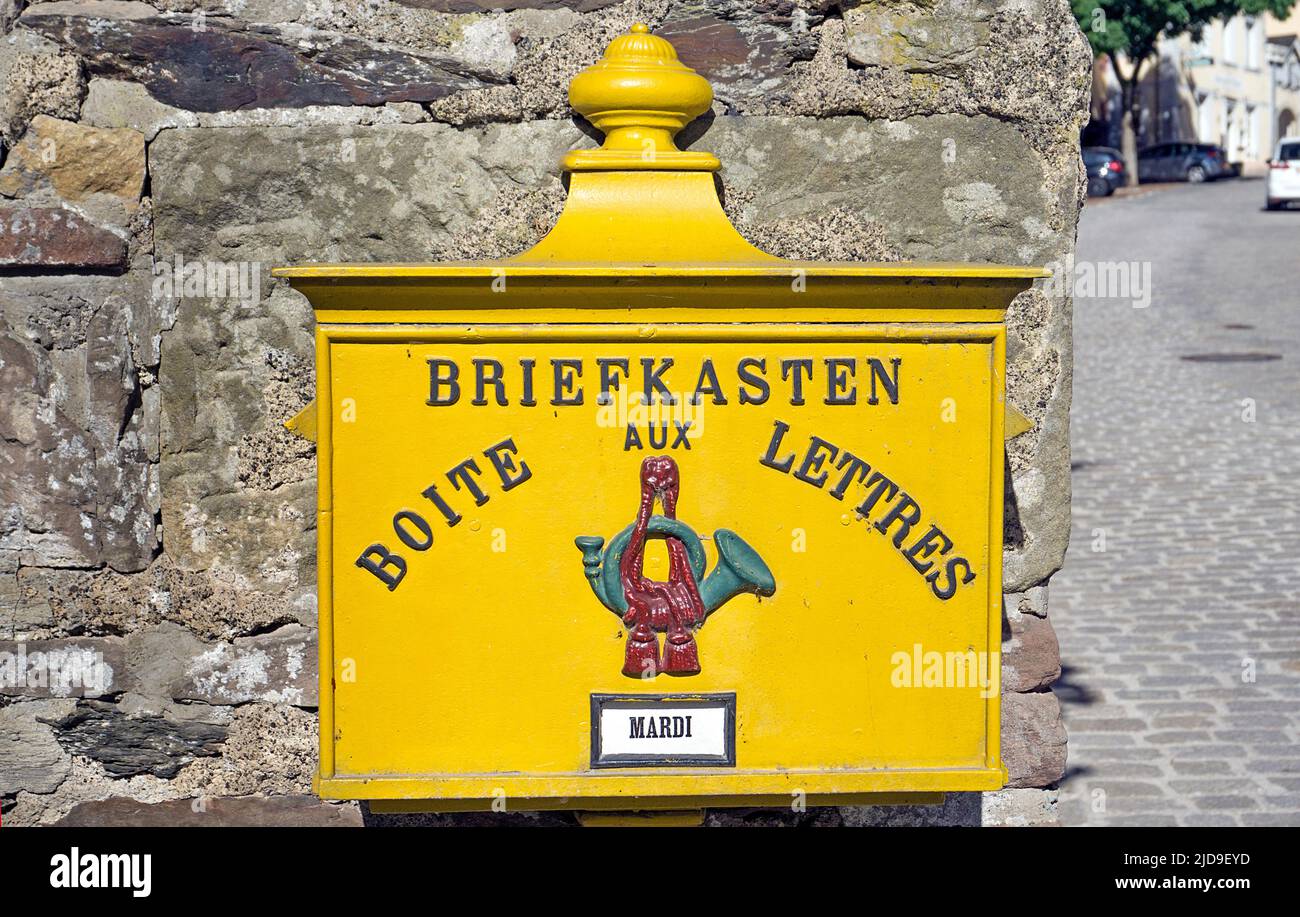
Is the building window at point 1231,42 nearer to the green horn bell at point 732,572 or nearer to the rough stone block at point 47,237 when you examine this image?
the rough stone block at point 47,237

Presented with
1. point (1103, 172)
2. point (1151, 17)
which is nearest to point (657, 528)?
point (1103, 172)

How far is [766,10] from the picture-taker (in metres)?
2.82

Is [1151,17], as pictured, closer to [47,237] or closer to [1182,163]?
[1182,163]

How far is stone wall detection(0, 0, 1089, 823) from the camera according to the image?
2.79m

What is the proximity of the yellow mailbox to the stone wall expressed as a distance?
71 cm

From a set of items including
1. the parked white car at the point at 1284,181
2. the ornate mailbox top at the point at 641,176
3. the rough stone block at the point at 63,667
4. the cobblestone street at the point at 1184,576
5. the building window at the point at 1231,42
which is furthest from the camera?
the building window at the point at 1231,42

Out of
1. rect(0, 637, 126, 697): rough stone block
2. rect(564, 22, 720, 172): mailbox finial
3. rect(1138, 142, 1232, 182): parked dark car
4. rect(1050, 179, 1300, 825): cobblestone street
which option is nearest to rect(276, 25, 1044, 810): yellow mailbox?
rect(564, 22, 720, 172): mailbox finial

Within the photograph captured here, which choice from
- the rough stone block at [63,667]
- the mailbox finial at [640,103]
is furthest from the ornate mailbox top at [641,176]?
the rough stone block at [63,667]

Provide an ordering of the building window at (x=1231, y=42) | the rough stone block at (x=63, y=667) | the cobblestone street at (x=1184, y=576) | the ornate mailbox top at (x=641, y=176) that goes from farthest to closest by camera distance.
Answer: the building window at (x=1231, y=42), the cobblestone street at (x=1184, y=576), the rough stone block at (x=63, y=667), the ornate mailbox top at (x=641, y=176)

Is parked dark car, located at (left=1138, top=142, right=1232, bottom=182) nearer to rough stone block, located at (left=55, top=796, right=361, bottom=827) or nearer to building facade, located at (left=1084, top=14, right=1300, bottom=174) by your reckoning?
building facade, located at (left=1084, top=14, right=1300, bottom=174)

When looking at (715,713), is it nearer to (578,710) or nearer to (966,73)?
(578,710)

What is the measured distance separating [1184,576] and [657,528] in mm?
4468

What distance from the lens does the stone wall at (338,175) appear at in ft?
9.15
